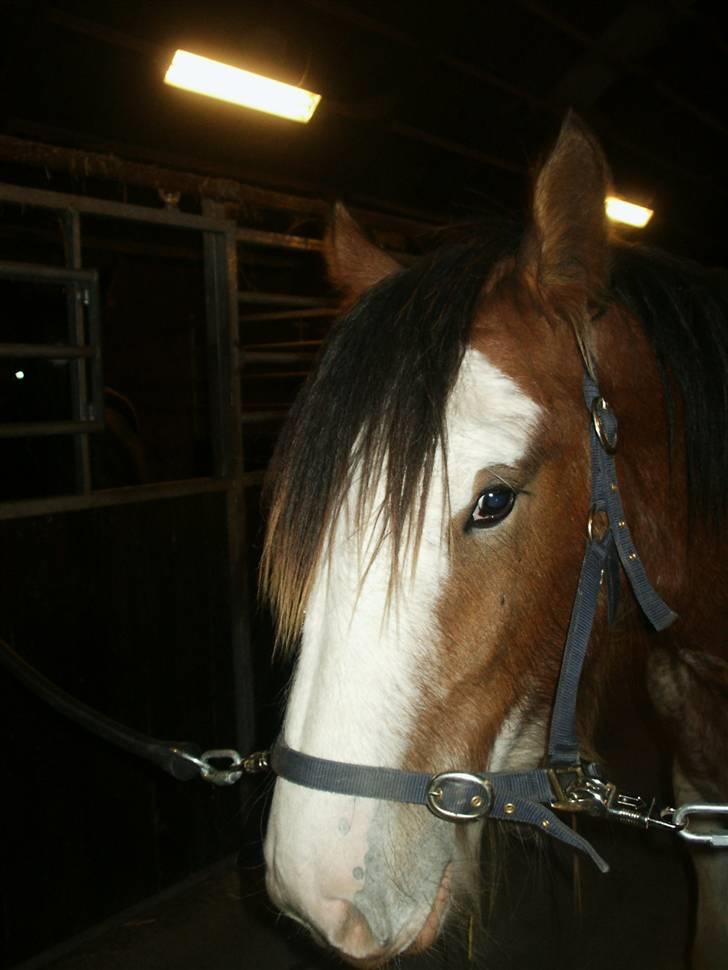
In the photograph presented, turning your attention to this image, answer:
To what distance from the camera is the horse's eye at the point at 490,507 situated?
3.92 feet

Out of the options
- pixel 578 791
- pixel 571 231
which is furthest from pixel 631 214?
pixel 578 791

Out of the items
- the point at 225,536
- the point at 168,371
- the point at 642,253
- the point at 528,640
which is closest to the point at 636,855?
the point at 225,536

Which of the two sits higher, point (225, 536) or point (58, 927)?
point (225, 536)

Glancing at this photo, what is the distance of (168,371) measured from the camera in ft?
22.4

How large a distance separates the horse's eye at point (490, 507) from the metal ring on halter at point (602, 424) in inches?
8.5

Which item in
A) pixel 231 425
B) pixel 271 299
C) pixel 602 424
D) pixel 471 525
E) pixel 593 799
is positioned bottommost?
pixel 593 799

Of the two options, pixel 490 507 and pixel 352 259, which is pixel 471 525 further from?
pixel 352 259

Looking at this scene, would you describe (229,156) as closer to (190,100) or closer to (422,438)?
(190,100)

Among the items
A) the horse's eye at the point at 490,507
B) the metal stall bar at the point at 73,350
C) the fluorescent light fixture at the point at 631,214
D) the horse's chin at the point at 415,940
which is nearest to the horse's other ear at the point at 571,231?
the horse's eye at the point at 490,507

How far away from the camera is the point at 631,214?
6102 millimetres

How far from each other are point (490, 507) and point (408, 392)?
0.81ft

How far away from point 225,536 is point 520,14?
11.5ft

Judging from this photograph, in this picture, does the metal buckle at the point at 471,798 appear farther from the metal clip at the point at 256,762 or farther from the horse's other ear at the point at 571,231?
the horse's other ear at the point at 571,231

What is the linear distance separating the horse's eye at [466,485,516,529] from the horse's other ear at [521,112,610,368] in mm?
340
